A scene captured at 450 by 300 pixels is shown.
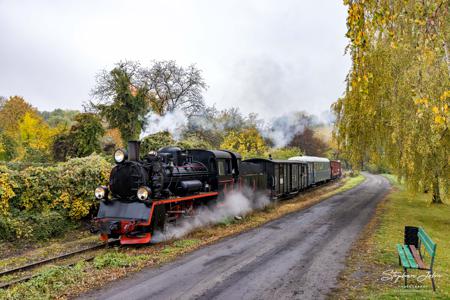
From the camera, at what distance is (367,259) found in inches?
371

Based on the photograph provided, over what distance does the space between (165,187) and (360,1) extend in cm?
848

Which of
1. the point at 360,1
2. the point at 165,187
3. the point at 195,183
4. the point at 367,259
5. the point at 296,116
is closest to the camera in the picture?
the point at 360,1

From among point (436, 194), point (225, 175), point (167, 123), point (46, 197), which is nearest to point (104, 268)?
point (46, 197)

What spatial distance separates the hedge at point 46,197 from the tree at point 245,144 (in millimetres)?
19159

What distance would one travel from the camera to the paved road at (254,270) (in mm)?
7039

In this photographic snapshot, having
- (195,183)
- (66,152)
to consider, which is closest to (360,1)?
(195,183)

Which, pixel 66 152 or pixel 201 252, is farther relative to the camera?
pixel 66 152

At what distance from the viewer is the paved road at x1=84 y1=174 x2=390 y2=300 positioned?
704 centimetres

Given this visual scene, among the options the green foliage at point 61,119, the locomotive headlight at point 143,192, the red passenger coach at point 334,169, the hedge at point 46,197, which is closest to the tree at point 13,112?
the green foliage at point 61,119

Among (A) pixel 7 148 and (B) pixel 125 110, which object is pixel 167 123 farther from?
(A) pixel 7 148

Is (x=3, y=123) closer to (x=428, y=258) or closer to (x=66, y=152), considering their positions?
(x=66, y=152)

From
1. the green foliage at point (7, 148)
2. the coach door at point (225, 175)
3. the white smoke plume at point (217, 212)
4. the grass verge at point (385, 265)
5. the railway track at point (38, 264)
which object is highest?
the green foliage at point (7, 148)

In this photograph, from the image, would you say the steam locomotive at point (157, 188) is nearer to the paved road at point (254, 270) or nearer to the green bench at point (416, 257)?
the paved road at point (254, 270)

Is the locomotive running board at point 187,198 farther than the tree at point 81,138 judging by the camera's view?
No
